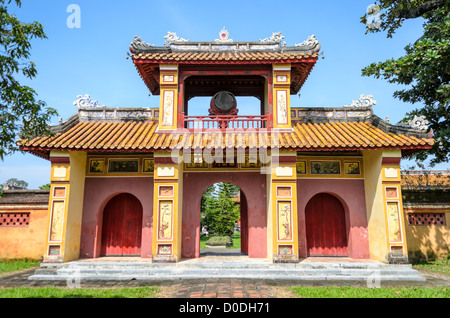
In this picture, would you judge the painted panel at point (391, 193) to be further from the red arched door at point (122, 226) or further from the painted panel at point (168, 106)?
the red arched door at point (122, 226)

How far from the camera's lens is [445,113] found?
412 inches

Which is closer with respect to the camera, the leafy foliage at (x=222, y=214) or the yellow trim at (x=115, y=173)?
the yellow trim at (x=115, y=173)

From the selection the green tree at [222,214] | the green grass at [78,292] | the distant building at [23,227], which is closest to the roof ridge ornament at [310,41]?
the green grass at [78,292]

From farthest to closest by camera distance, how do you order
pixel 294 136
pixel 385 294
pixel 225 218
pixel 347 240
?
pixel 225 218
pixel 347 240
pixel 294 136
pixel 385 294

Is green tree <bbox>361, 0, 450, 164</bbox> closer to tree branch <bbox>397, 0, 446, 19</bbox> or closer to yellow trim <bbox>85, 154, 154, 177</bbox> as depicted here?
tree branch <bbox>397, 0, 446, 19</bbox>

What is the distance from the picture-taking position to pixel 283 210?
29.5 ft

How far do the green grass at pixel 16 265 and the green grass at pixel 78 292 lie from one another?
276 centimetres

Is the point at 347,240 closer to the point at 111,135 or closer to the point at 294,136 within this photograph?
the point at 294,136

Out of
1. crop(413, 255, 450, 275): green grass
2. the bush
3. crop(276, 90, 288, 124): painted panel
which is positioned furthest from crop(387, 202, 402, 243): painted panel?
the bush

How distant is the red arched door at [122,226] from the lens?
33.9 feet

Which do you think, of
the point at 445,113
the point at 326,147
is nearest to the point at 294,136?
the point at 326,147

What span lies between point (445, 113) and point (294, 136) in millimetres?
5315
